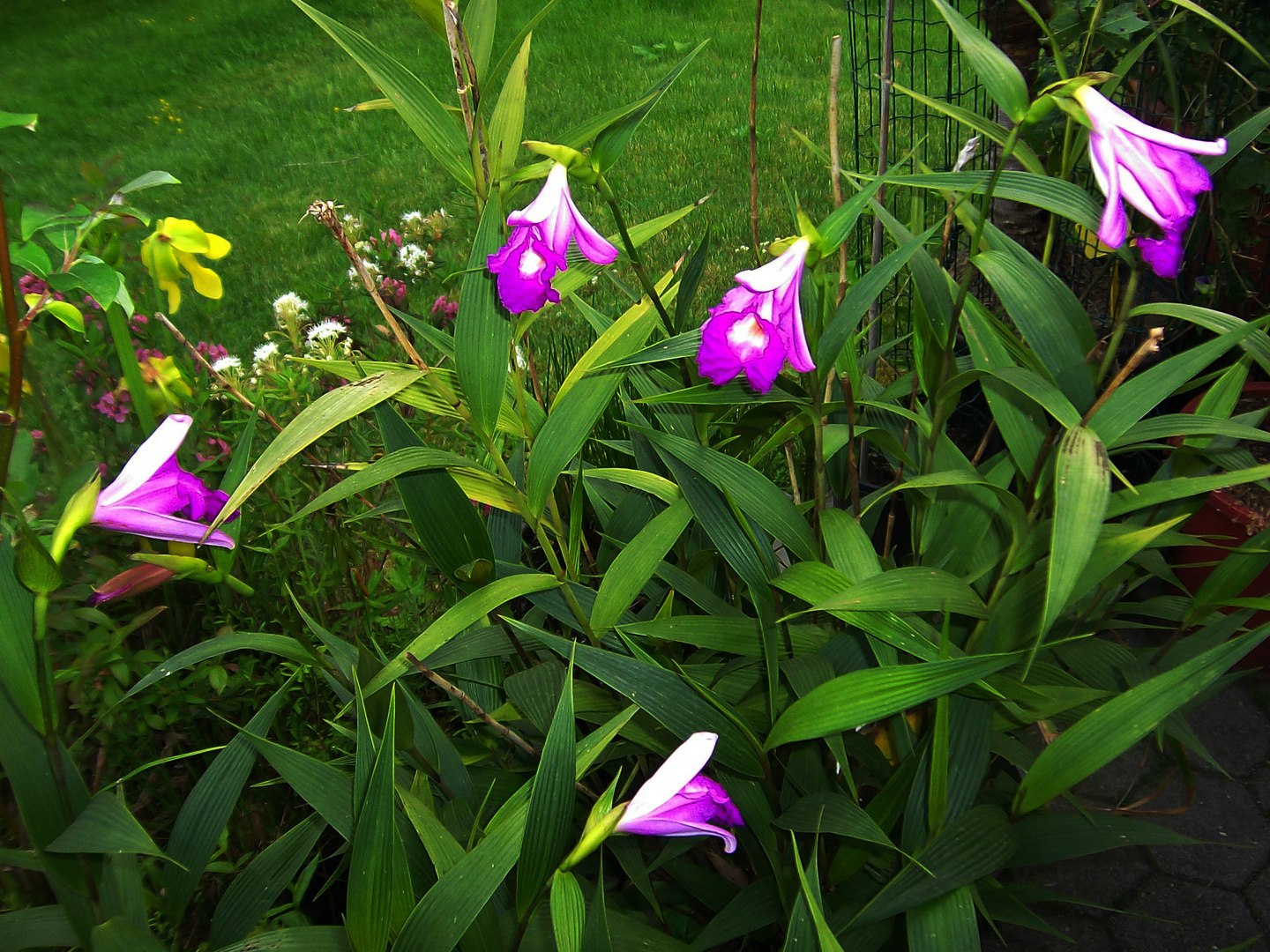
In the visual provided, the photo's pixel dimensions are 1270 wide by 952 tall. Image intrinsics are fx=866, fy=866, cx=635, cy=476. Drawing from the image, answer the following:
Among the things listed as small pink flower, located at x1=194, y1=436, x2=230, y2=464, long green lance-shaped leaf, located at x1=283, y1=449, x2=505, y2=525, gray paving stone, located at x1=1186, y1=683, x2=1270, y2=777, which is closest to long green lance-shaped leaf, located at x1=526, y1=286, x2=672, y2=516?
long green lance-shaped leaf, located at x1=283, y1=449, x2=505, y2=525

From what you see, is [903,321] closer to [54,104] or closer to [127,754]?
[127,754]


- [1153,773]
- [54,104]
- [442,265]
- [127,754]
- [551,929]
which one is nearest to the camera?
[551,929]

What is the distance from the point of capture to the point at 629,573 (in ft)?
3.38

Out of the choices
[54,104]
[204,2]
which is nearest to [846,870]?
[54,104]

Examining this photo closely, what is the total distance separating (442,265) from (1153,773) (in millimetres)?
1915

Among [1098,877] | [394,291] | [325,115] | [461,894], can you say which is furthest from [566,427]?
[325,115]

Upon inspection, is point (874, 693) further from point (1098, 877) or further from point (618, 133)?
point (1098, 877)

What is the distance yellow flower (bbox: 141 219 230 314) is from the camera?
51.5 inches

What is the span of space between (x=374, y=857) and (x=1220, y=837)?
1618 millimetres

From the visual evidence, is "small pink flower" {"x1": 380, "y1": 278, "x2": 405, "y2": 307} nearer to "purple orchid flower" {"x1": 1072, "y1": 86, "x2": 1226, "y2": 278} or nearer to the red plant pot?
"purple orchid flower" {"x1": 1072, "y1": 86, "x2": 1226, "y2": 278}

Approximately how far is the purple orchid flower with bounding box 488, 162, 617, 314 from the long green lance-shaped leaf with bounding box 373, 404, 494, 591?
0.81 ft

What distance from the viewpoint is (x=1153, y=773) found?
67.2 inches

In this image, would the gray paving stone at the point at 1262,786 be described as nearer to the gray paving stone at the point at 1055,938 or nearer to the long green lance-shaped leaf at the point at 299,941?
the gray paving stone at the point at 1055,938

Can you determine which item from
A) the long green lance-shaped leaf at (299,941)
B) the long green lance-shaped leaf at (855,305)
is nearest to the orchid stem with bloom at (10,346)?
the long green lance-shaped leaf at (299,941)
